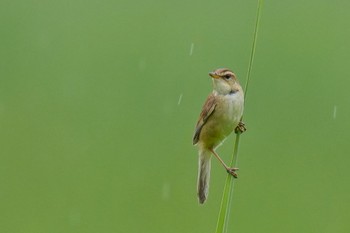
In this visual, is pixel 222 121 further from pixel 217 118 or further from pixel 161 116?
pixel 161 116

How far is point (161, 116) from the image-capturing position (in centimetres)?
1049

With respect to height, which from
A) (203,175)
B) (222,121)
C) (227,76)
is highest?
(227,76)

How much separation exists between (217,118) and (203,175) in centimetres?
38

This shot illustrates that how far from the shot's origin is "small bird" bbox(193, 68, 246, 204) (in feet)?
18.4

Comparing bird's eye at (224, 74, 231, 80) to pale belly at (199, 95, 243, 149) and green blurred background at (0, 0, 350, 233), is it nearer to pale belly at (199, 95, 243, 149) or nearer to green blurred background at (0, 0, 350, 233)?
pale belly at (199, 95, 243, 149)

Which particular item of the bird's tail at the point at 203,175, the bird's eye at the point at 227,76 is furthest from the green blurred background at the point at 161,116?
the bird's eye at the point at 227,76

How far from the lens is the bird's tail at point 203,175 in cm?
586

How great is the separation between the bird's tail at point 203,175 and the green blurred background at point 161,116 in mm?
2582

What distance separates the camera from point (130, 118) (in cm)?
1085

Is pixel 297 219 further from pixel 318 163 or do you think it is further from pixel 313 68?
pixel 313 68

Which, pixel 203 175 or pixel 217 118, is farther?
pixel 203 175

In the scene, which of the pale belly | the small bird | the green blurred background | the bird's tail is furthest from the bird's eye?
the green blurred background

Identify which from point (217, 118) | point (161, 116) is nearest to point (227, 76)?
point (217, 118)

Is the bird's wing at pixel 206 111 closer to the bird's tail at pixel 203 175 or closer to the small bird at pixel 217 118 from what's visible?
the small bird at pixel 217 118
